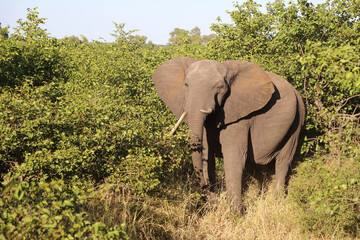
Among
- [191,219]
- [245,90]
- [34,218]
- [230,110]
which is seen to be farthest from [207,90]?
[34,218]

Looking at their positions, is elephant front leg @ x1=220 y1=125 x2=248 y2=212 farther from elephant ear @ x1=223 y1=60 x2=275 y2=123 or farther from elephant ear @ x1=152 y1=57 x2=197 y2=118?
elephant ear @ x1=152 y1=57 x2=197 y2=118

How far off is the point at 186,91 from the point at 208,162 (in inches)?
59.8

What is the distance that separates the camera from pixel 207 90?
21.0 ft

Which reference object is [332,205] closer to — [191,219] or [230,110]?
[191,219]

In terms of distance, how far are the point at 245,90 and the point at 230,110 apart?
50 cm

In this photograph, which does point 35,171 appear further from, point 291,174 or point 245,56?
point 245,56

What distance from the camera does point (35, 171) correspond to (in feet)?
16.5

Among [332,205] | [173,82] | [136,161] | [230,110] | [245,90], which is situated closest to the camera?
[332,205]

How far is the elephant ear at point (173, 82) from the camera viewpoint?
706cm

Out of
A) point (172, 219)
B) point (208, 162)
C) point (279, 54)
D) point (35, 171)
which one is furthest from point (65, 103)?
point (279, 54)

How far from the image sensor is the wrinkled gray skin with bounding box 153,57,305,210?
6.46 metres

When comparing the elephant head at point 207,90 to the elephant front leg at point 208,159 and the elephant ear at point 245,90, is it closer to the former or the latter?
the elephant ear at point 245,90

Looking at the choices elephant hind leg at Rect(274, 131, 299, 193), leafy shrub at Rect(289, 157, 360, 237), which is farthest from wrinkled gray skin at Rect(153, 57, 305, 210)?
leafy shrub at Rect(289, 157, 360, 237)

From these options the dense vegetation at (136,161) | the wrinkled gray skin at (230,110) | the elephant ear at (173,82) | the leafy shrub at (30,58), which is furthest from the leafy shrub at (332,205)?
the leafy shrub at (30,58)
